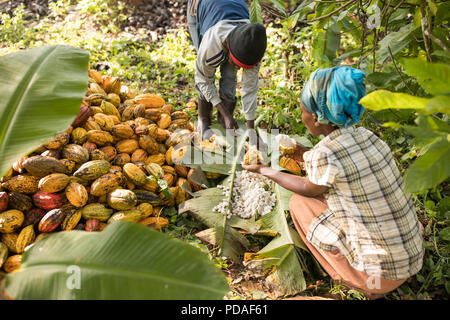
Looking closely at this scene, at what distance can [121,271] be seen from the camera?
1156 millimetres

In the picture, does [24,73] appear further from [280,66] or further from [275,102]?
[280,66]

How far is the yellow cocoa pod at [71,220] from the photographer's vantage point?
217 centimetres

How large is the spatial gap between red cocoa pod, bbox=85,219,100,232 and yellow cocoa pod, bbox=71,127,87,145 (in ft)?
2.20

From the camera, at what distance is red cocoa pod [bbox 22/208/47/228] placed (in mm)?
2133

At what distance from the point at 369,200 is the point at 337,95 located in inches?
22.8

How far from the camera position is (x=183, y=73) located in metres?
4.33

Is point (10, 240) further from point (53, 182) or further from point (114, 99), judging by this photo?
point (114, 99)

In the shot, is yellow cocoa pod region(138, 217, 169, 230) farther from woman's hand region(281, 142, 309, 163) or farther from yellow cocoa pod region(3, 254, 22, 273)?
woman's hand region(281, 142, 309, 163)

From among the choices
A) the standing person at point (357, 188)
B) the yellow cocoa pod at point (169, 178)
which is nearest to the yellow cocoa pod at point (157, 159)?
the yellow cocoa pod at point (169, 178)

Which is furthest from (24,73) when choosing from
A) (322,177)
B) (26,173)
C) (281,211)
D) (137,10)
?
(137,10)

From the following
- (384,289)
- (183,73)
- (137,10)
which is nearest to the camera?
(384,289)

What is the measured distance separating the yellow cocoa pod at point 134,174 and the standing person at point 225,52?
2.90 feet

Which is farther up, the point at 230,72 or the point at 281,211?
the point at 230,72
